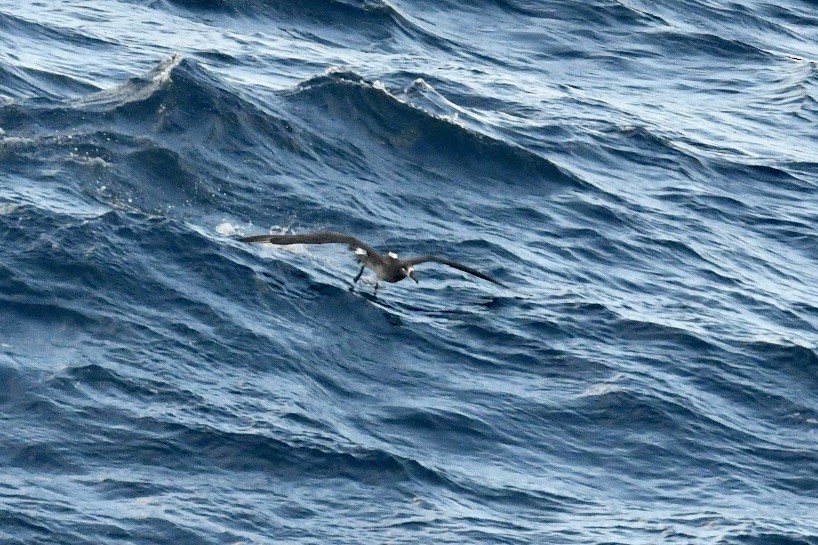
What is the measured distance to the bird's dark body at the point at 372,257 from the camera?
1764cm

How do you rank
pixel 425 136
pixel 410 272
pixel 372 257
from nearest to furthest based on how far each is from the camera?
pixel 372 257 < pixel 410 272 < pixel 425 136

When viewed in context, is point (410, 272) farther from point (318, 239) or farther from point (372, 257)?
point (318, 239)

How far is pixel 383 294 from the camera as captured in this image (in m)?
18.6

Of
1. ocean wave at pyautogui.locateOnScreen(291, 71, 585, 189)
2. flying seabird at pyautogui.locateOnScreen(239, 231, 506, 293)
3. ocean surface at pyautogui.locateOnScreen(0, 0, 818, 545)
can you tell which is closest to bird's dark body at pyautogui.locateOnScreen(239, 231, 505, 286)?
flying seabird at pyautogui.locateOnScreen(239, 231, 506, 293)

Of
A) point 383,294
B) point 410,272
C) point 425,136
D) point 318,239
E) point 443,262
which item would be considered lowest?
point 383,294

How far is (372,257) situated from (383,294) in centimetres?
86

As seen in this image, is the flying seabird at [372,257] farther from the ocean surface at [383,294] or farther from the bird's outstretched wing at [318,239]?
the ocean surface at [383,294]

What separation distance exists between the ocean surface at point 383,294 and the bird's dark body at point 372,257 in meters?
0.40

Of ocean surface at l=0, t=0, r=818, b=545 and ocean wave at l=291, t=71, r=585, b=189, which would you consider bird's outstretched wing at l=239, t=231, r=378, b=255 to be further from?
ocean wave at l=291, t=71, r=585, b=189

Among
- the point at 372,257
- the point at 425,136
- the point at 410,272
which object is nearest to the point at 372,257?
the point at 372,257

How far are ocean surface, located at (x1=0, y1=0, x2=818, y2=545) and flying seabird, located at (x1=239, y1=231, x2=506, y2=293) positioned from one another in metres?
0.40

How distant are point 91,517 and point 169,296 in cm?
454

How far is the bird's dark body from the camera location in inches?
695

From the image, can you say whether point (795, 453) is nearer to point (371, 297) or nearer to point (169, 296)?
point (371, 297)
